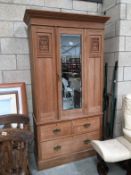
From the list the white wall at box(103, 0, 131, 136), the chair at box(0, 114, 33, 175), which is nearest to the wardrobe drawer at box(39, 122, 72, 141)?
the chair at box(0, 114, 33, 175)

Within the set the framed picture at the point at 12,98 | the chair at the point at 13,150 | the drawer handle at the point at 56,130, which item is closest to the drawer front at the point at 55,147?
the drawer handle at the point at 56,130

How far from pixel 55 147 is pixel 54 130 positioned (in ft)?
0.80

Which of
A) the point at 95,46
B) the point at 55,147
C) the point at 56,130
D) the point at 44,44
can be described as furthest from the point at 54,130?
the point at 95,46

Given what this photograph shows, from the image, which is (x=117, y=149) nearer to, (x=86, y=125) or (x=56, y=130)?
(x=86, y=125)

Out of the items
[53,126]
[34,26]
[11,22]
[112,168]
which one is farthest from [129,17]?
[112,168]

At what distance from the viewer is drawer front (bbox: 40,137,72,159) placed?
212 centimetres

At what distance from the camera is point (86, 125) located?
7.51 ft

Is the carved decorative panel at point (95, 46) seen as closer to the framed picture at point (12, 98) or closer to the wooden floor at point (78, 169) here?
the framed picture at point (12, 98)

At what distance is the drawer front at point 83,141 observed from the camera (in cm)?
227

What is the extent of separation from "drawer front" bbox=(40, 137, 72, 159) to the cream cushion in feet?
1.33

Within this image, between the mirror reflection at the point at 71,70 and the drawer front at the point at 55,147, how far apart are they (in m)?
0.46

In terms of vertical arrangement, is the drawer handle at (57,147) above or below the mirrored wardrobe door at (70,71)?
below

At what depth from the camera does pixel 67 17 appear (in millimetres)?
1906

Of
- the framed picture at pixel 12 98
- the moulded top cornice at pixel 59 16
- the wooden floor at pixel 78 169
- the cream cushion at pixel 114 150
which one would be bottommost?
the wooden floor at pixel 78 169
